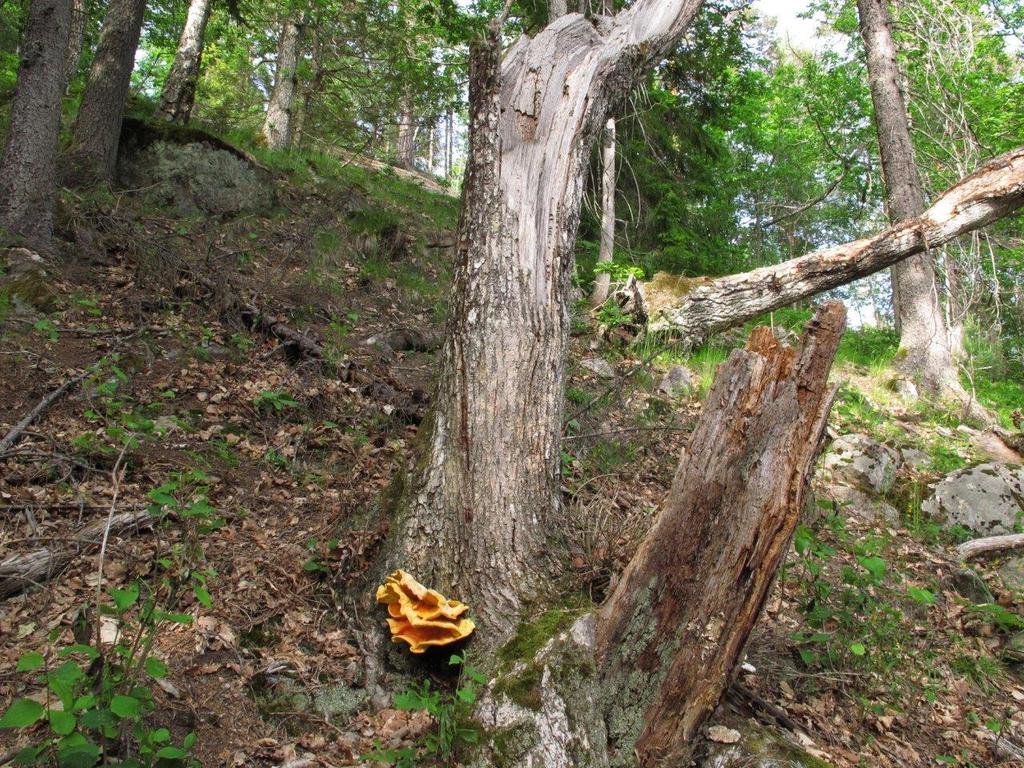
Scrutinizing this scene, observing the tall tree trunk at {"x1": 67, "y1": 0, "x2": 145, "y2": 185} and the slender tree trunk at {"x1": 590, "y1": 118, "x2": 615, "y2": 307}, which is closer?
the tall tree trunk at {"x1": 67, "y1": 0, "x2": 145, "y2": 185}

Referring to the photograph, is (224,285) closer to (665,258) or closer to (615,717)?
(615,717)

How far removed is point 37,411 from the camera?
434cm

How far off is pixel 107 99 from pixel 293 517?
6.93 meters

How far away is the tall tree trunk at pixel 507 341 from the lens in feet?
10.2

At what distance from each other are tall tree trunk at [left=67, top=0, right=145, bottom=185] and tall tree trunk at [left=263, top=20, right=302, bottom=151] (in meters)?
4.13

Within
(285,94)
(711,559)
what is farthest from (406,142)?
(711,559)

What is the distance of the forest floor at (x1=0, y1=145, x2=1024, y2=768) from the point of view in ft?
9.62

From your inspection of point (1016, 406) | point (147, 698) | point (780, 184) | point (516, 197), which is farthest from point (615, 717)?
point (780, 184)

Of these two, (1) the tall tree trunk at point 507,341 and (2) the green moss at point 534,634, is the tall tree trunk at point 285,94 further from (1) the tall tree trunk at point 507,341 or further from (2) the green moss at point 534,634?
(2) the green moss at point 534,634

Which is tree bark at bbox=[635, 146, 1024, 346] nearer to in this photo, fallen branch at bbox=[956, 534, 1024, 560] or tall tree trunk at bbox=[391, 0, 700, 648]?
fallen branch at bbox=[956, 534, 1024, 560]

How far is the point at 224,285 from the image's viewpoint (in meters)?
6.47

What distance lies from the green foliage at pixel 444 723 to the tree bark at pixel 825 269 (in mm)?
6049

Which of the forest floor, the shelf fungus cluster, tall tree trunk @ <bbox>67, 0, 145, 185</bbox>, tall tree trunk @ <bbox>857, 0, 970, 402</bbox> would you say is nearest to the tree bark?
the forest floor

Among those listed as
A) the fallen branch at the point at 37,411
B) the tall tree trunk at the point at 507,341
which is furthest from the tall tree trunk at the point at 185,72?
the tall tree trunk at the point at 507,341
